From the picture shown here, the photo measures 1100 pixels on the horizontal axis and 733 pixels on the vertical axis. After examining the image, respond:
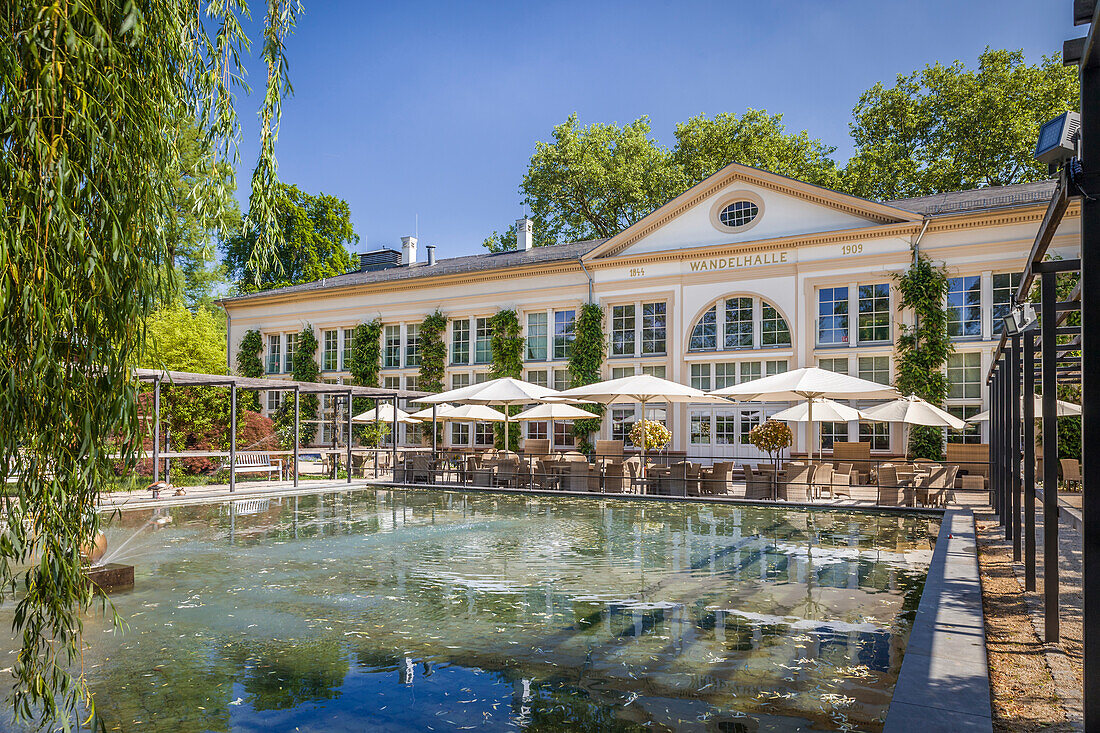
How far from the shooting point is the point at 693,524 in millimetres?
12812

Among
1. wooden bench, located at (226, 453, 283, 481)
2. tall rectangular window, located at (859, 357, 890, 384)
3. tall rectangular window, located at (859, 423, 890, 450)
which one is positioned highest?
tall rectangular window, located at (859, 357, 890, 384)

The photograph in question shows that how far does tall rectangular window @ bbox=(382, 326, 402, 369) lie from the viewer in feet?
103

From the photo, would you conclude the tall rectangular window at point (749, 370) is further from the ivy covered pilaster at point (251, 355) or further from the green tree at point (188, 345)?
the ivy covered pilaster at point (251, 355)

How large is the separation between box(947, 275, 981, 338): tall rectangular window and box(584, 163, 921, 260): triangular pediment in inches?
86.9

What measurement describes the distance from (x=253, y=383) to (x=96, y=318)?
16.0 meters

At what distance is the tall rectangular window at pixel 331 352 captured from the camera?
32.9 meters

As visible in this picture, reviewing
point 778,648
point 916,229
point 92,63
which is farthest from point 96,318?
point 916,229

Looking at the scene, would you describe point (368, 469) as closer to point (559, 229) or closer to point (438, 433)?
point (438, 433)

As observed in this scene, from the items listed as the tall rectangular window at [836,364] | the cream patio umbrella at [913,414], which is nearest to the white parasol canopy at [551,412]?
the cream patio umbrella at [913,414]

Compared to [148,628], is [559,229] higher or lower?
higher

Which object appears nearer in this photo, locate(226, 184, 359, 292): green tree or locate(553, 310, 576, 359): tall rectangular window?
locate(553, 310, 576, 359): tall rectangular window

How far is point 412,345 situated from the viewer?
3128 centimetres

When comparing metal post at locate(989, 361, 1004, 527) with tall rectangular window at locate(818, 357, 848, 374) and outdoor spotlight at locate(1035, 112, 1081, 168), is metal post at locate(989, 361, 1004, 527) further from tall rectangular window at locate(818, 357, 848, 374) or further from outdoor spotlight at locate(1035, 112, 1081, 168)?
tall rectangular window at locate(818, 357, 848, 374)

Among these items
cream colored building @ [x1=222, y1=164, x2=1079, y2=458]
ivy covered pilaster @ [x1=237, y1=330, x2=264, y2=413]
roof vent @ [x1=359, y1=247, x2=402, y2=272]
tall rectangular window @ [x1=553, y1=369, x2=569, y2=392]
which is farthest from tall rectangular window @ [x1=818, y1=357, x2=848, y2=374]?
ivy covered pilaster @ [x1=237, y1=330, x2=264, y2=413]
